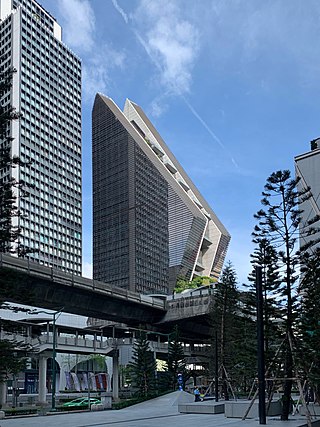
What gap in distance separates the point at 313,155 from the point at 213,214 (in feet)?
367

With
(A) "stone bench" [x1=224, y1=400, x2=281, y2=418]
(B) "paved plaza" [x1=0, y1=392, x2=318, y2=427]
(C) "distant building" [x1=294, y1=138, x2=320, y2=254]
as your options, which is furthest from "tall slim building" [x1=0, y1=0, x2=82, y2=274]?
(A) "stone bench" [x1=224, y1=400, x2=281, y2=418]

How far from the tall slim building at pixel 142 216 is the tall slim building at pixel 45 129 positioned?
17144mm

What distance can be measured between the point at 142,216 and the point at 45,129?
36992mm

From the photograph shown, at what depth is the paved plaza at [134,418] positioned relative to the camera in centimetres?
2588

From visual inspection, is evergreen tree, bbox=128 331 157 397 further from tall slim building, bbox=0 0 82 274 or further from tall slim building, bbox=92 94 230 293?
tall slim building, bbox=92 94 230 293

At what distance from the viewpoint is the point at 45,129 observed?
486ft

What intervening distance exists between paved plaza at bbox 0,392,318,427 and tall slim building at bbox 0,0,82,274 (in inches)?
3695

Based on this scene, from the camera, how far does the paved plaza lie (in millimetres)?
25875

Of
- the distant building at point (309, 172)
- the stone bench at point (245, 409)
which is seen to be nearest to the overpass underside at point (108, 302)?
the stone bench at point (245, 409)

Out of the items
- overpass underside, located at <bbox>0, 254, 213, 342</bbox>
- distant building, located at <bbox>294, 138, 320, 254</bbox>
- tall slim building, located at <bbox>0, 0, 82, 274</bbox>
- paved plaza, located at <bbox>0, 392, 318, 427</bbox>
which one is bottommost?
paved plaza, located at <bbox>0, 392, 318, 427</bbox>

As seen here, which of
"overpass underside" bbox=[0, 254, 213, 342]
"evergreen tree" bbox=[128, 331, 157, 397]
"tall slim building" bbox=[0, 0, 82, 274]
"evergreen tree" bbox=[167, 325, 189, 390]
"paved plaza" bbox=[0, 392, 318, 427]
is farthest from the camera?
"tall slim building" bbox=[0, 0, 82, 274]

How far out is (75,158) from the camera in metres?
158

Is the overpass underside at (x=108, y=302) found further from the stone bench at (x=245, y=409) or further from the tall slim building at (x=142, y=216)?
the tall slim building at (x=142, y=216)

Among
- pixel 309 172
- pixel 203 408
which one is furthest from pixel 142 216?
pixel 203 408
